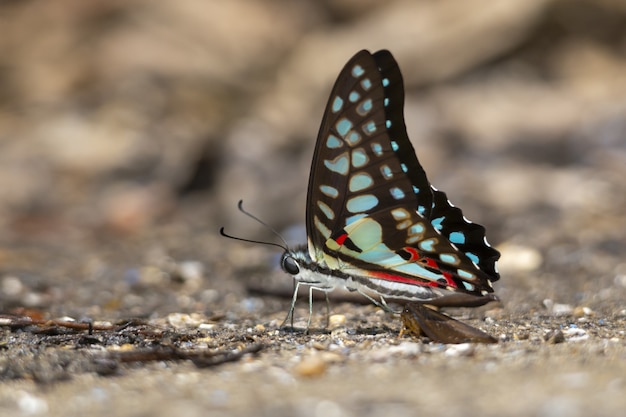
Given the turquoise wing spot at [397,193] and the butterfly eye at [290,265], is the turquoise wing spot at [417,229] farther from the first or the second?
the butterfly eye at [290,265]

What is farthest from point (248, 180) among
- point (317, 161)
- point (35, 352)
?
point (35, 352)

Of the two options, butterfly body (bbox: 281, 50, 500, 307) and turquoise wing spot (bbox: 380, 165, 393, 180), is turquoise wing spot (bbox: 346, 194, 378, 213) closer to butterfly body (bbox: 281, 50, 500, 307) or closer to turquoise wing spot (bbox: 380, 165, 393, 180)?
butterfly body (bbox: 281, 50, 500, 307)

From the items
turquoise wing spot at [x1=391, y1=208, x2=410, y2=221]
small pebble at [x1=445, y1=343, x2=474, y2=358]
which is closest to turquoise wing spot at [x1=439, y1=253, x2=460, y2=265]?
turquoise wing spot at [x1=391, y1=208, x2=410, y2=221]

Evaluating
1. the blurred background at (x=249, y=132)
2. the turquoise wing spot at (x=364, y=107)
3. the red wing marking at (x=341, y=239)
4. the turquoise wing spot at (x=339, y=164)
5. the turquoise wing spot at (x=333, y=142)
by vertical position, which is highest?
the blurred background at (x=249, y=132)

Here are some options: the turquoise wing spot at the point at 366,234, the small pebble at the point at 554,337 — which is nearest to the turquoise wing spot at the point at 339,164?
the turquoise wing spot at the point at 366,234

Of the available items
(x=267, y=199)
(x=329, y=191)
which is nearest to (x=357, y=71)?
(x=329, y=191)

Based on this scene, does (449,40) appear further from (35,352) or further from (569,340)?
(35,352)
